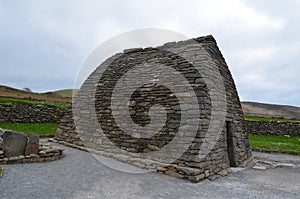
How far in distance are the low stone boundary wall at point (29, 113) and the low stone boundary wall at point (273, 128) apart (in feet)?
59.5

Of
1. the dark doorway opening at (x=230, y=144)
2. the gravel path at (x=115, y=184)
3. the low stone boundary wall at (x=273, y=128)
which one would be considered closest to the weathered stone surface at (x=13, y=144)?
the gravel path at (x=115, y=184)

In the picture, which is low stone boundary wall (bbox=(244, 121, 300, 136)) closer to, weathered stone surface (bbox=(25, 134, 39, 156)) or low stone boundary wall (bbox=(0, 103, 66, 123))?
low stone boundary wall (bbox=(0, 103, 66, 123))

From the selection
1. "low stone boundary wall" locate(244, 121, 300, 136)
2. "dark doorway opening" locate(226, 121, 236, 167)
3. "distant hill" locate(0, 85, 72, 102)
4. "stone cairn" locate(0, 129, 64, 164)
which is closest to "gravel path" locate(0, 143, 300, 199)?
"stone cairn" locate(0, 129, 64, 164)

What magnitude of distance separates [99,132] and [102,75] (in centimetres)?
320

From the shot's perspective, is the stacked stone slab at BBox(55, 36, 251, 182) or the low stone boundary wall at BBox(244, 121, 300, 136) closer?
the stacked stone slab at BBox(55, 36, 251, 182)

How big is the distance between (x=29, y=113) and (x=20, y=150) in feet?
36.8

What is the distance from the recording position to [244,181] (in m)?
7.00

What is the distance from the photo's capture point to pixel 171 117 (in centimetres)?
783

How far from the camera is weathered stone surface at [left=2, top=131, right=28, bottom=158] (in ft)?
23.8

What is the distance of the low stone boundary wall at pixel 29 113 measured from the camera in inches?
647

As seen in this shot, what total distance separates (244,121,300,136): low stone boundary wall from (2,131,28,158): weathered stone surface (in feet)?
67.5

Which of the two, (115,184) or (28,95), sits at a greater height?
(28,95)

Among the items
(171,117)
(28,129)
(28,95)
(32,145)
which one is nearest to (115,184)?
(171,117)

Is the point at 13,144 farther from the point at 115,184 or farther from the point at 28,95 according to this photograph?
the point at 28,95
